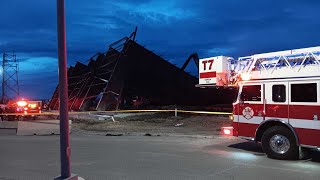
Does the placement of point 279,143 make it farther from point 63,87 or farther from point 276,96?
point 63,87

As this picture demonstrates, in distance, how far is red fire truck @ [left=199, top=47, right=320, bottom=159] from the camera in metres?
11.5

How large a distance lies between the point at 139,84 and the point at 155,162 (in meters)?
31.1

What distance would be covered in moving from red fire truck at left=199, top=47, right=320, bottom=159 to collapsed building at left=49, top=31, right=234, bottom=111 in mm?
26239

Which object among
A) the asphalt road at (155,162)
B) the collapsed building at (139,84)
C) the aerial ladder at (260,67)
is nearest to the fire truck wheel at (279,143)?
the asphalt road at (155,162)

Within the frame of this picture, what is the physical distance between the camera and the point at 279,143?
12195 mm

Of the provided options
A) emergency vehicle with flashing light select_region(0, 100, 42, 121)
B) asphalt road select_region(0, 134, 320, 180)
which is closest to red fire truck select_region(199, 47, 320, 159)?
asphalt road select_region(0, 134, 320, 180)

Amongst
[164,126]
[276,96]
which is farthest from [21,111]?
[276,96]

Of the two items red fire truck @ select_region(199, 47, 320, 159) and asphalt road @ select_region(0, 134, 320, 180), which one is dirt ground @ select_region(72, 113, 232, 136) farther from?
red fire truck @ select_region(199, 47, 320, 159)

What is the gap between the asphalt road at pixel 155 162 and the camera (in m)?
9.88

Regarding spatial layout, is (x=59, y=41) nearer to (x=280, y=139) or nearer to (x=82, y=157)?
(x=82, y=157)

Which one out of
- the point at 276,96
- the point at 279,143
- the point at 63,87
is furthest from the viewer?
the point at 276,96

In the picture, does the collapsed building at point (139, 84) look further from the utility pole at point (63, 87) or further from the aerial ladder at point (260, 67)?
the utility pole at point (63, 87)

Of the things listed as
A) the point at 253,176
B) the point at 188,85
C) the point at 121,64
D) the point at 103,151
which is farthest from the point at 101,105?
the point at 253,176

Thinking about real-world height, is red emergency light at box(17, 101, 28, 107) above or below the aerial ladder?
below
